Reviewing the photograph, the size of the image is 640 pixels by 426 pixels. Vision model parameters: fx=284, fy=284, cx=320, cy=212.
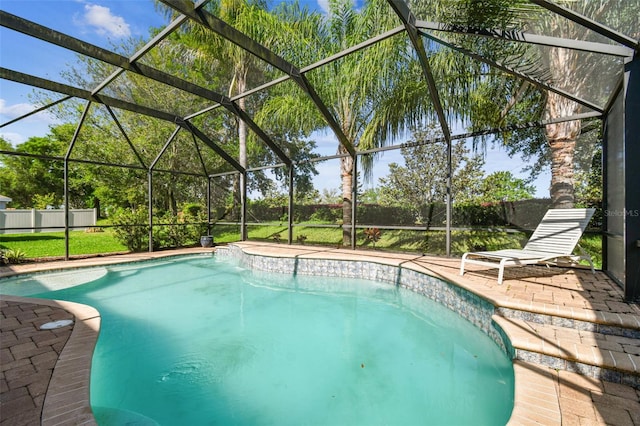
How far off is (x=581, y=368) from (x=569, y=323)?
79cm

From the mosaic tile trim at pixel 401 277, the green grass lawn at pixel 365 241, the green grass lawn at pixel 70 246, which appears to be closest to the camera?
the mosaic tile trim at pixel 401 277

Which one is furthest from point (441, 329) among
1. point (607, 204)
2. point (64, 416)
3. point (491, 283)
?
point (64, 416)

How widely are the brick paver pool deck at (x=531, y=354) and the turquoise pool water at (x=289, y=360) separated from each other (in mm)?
408

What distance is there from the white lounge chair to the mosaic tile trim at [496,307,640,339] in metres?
0.97

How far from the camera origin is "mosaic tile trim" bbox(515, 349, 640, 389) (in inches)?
88.5

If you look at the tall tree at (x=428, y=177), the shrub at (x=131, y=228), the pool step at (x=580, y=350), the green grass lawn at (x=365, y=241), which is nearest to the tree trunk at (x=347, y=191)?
the green grass lawn at (x=365, y=241)

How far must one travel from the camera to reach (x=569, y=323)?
3043mm

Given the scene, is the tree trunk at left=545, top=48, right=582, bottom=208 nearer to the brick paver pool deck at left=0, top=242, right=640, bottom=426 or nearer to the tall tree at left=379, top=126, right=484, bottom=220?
the tall tree at left=379, top=126, right=484, bottom=220

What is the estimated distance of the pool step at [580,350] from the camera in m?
2.29

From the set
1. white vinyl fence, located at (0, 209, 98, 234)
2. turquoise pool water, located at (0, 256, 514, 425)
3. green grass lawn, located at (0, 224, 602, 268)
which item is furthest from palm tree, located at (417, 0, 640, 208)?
white vinyl fence, located at (0, 209, 98, 234)

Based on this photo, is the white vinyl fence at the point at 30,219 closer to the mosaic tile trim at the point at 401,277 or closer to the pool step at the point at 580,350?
the mosaic tile trim at the point at 401,277

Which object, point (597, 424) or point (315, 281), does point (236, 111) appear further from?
point (597, 424)

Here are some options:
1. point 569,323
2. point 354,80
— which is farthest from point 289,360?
point 354,80

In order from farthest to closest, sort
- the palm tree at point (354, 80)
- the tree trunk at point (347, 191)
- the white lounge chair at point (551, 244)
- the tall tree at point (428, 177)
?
1. the tree trunk at point (347, 191)
2. the tall tree at point (428, 177)
3. the palm tree at point (354, 80)
4. the white lounge chair at point (551, 244)
